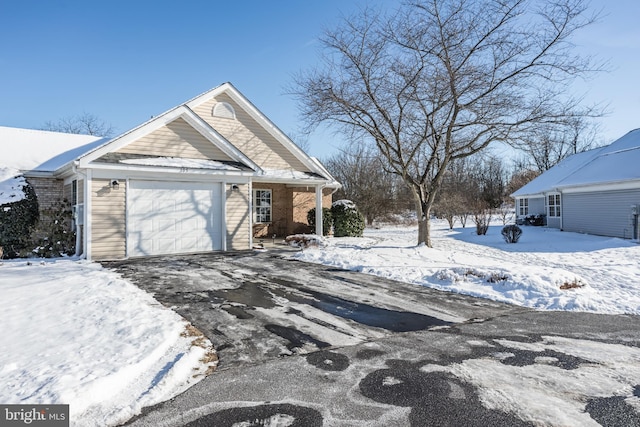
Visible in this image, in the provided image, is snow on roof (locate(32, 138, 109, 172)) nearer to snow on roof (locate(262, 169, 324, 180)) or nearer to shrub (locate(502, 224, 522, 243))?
snow on roof (locate(262, 169, 324, 180))

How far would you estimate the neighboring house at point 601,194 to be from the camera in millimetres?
16844

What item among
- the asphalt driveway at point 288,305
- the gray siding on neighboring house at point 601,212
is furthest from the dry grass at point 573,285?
the gray siding on neighboring house at point 601,212

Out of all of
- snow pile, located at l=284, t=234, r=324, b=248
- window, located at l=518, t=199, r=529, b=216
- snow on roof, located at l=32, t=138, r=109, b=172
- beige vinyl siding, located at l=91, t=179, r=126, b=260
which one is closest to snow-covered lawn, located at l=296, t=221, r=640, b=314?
snow pile, located at l=284, t=234, r=324, b=248

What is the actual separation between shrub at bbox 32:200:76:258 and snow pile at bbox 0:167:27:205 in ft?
3.07

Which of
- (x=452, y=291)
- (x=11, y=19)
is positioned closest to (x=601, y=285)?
(x=452, y=291)

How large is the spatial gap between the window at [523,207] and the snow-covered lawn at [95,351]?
28459mm

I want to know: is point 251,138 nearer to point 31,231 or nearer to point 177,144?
point 177,144

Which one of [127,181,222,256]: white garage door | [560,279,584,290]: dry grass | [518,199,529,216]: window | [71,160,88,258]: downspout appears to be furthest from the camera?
[518,199,529,216]: window

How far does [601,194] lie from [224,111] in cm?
1877

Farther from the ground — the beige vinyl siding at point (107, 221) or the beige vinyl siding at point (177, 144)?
the beige vinyl siding at point (177, 144)

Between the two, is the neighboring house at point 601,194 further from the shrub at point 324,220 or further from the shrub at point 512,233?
the shrub at point 324,220

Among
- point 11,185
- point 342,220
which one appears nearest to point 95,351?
point 11,185

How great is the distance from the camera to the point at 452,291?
752 cm

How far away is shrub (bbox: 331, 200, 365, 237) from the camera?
17625 millimetres
